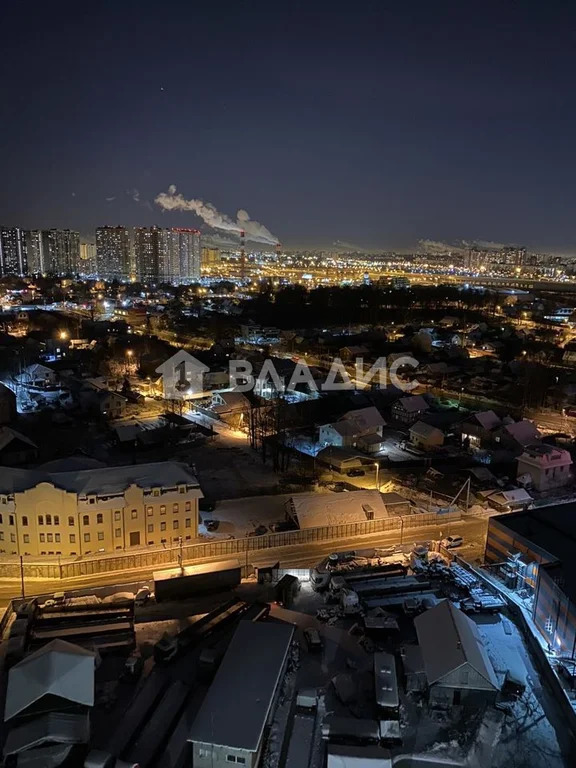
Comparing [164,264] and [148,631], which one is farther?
[164,264]

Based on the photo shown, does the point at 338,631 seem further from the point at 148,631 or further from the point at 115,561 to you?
the point at 115,561

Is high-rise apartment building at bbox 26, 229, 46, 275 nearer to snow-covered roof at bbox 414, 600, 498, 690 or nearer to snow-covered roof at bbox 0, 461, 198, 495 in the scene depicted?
snow-covered roof at bbox 0, 461, 198, 495

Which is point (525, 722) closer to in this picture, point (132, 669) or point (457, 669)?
point (457, 669)

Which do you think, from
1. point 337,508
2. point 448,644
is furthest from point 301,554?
point 448,644

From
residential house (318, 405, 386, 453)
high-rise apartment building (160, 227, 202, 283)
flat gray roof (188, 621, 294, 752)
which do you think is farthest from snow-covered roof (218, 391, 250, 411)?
high-rise apartment building (160, 227, 202, 283)

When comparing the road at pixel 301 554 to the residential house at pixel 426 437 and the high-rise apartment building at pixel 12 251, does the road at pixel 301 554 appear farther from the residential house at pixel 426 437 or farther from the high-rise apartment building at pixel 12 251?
the high-rise apartment building at pixel 12 251

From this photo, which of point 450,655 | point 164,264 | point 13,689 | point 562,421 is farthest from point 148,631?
point 164,264

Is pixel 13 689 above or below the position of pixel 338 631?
above
